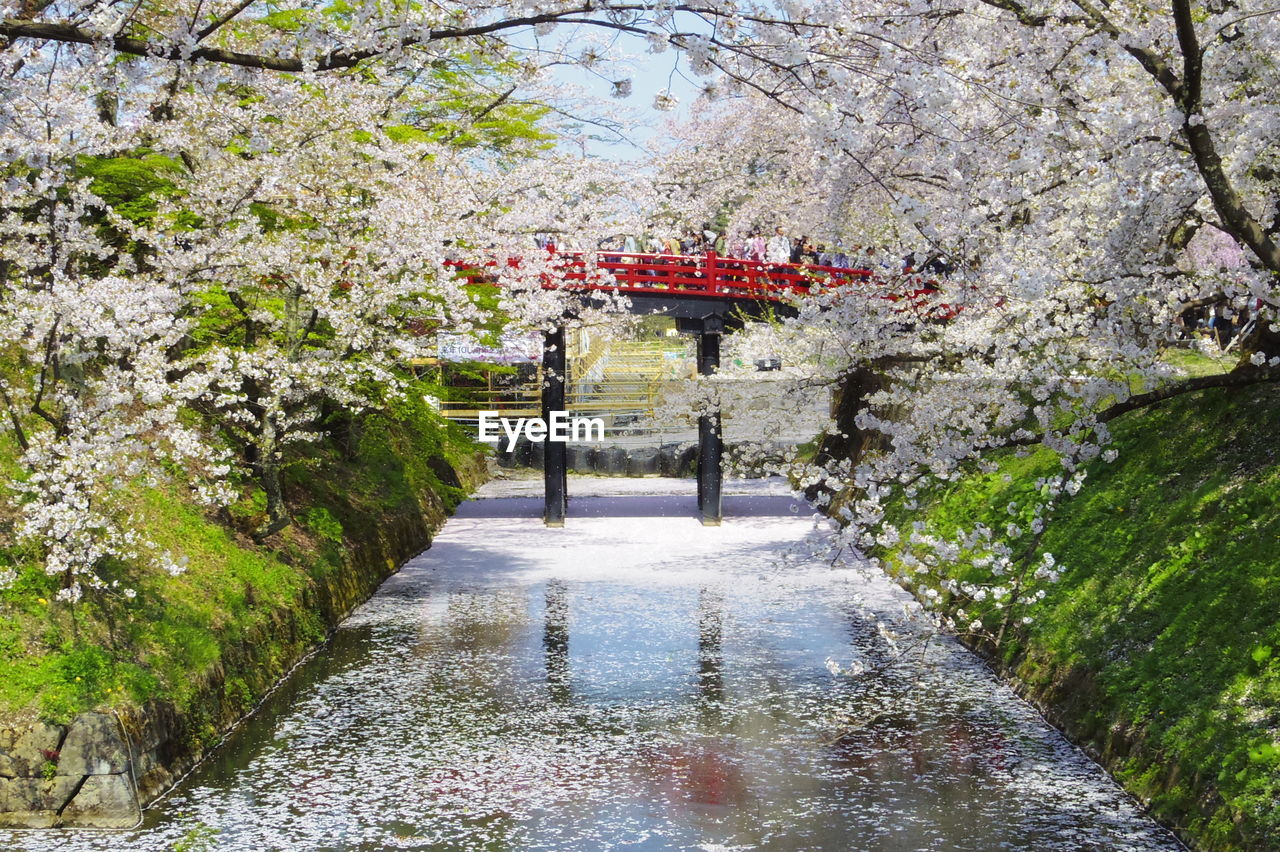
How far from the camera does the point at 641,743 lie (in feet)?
34.8

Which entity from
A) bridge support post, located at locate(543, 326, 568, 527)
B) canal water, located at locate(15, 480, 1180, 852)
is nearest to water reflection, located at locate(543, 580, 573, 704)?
canal water, located at locate(15, 480, 1180, 852)

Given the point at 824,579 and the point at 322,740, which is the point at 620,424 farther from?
the point at 322,740

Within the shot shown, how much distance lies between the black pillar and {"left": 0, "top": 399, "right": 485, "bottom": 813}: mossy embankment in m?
7.66

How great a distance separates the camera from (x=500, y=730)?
11023 mm

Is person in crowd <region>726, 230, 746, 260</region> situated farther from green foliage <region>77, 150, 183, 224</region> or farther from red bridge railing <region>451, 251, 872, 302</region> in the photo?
green foliage <region>77, 150, 183, 224</region>

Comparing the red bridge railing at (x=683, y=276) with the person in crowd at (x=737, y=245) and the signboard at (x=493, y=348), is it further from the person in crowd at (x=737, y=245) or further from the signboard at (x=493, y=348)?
the person in crowd at (x=737, y=245)

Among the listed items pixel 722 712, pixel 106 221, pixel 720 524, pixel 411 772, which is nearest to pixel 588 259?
pixel 720 524

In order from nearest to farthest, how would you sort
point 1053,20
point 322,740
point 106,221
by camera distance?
1. point 1053,20
2. point 322,740
3. point 106,221

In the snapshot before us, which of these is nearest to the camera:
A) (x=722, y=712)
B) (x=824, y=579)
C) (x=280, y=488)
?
(x=722, y=712)

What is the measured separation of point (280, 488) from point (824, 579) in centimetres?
833

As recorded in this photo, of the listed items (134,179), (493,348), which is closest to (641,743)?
(134,179)

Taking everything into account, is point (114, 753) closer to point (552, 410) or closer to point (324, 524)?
point (324, 524)

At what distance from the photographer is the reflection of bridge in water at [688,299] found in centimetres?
2362

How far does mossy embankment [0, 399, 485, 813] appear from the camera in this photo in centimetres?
909
